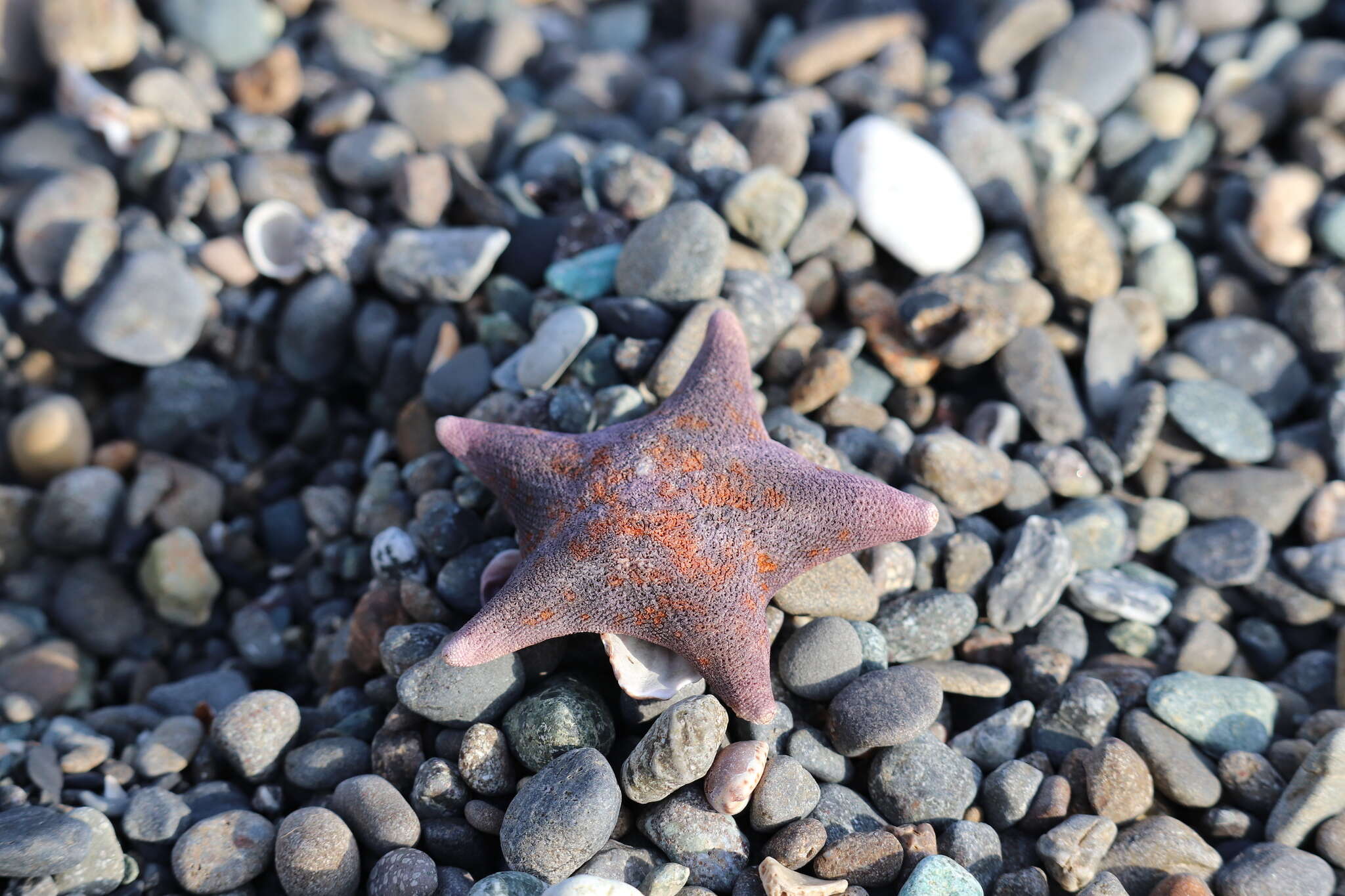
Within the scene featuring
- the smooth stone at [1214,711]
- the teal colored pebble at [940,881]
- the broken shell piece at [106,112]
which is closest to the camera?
the teal colored pebble at [940,881]

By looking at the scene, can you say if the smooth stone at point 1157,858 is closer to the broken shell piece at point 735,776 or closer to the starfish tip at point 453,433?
the broken shell piece at point 735,776

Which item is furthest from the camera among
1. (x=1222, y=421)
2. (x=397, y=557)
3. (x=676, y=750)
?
(x=1222, y=421)

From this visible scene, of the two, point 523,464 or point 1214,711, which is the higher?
point 523,464

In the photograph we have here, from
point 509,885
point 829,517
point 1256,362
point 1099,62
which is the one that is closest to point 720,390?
point 829,517

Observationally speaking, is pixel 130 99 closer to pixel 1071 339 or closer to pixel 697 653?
pixel 697 653

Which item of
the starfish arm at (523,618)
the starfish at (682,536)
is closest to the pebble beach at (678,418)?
the starfish at (682,536)

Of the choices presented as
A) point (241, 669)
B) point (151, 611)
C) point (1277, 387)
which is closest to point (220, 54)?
point (151, 611)

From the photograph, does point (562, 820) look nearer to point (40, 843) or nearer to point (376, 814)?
point (376, 814)
